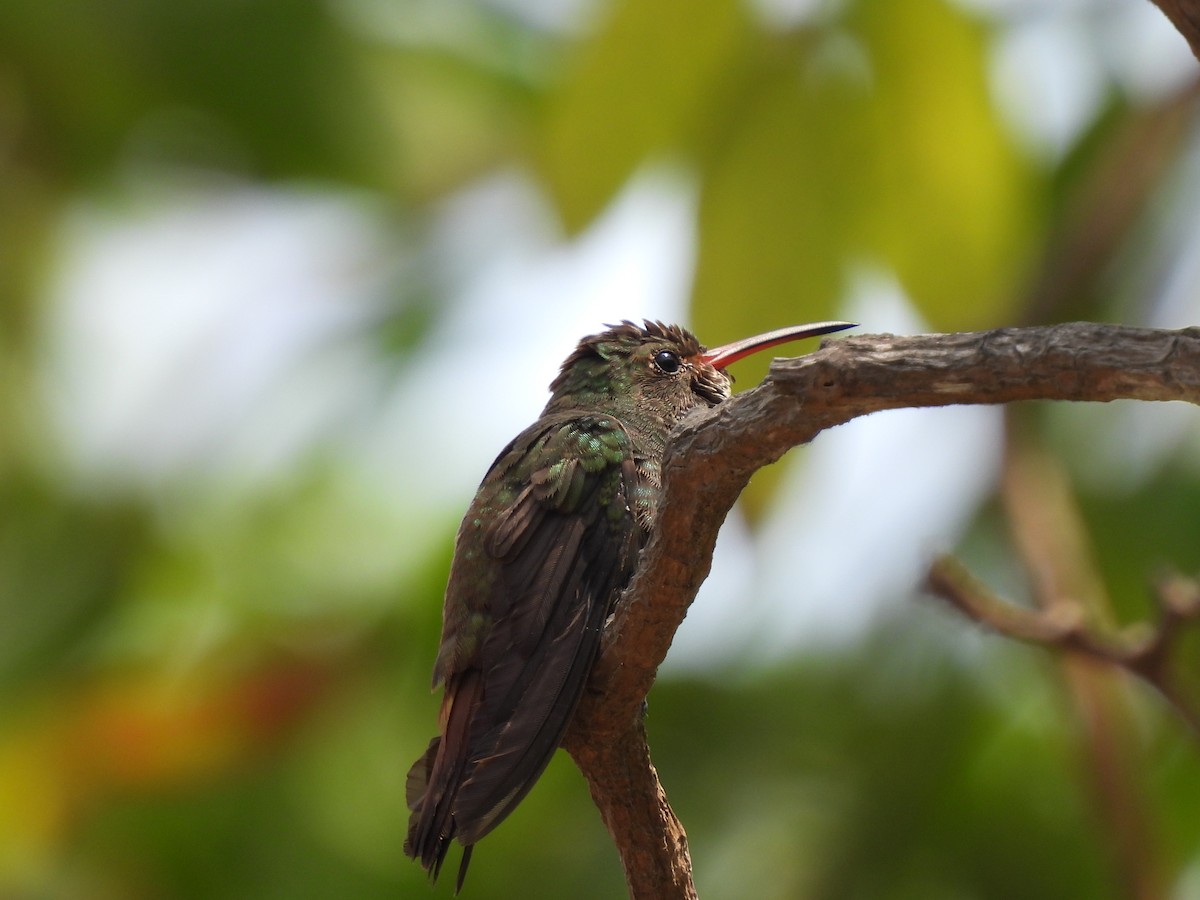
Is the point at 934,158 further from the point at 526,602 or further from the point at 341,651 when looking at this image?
the point at 341,651

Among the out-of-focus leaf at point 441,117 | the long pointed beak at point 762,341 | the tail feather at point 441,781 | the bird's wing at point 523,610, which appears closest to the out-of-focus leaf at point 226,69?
the out-of-focus leaf at point 441,117

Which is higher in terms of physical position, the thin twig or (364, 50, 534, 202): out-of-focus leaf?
(364, 50, 534, 202): out-of-focus leaf

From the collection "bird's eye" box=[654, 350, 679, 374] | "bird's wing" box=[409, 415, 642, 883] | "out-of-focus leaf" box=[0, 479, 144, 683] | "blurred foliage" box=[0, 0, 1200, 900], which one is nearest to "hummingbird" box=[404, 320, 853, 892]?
"bird's wing" box=[409, 415, 642, 883]

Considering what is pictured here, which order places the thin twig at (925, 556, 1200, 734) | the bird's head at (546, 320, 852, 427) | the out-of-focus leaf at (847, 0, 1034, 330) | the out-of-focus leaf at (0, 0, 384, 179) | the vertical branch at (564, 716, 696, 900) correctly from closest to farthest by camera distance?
the vertical branch at (564, 716, 696, 900), the thin twig at (925, 556, 1200, 734), the out-of-focus leaf at (847, 0, 1034, 330), the bird's head at (546, 320, 852, 427), the out-of-focus leaf at (0, 0, 384, 179)

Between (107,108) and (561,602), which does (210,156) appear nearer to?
(107,108)

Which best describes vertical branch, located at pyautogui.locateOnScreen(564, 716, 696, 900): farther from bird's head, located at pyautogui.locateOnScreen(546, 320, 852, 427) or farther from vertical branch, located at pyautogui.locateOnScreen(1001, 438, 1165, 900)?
vertical branch, located at pyautogui.locateOnScreen(1001, 438, 1165, 900)

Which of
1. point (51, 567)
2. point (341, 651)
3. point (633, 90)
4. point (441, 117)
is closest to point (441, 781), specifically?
point (633, 90)

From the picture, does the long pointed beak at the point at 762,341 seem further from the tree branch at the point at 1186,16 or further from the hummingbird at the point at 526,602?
the tree branch at the point at 1186,16
